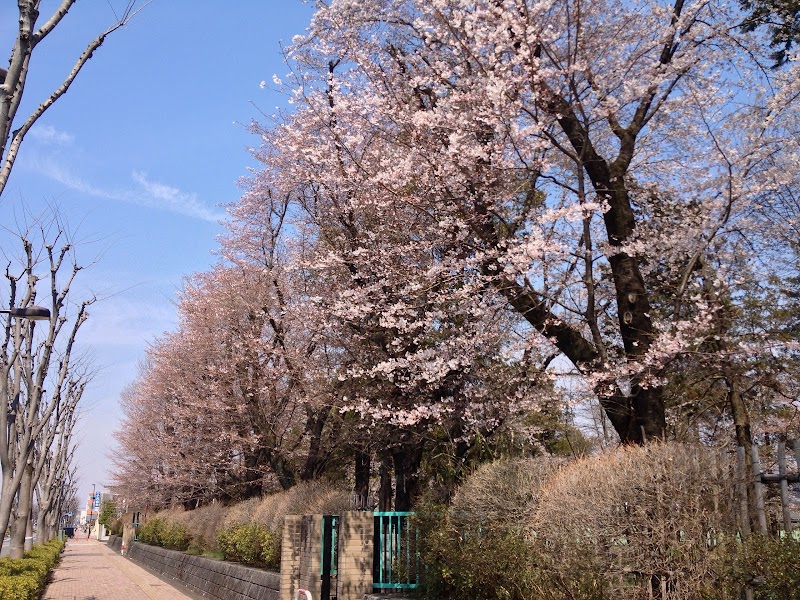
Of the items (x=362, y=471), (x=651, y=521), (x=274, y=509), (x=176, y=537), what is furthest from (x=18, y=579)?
(x=176, y=537)

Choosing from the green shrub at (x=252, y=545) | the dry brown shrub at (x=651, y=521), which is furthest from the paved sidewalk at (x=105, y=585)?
the dry brown shrub at (x=651, y=521)

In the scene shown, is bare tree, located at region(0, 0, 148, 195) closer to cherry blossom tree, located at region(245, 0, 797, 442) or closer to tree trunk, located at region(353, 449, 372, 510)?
cherry blossom tree, located at region(245, 0, 797, 442)

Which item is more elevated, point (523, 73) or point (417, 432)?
point (523, 73)

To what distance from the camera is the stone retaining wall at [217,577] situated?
1349 centimetres

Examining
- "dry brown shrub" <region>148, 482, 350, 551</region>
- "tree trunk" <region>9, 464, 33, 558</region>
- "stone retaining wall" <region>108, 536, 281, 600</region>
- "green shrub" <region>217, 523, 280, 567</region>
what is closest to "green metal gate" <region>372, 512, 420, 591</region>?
"dry brown shrub" <region>148, 482, 350, 551</region>

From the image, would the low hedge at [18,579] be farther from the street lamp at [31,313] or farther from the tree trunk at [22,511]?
the street lamp at [31,313]

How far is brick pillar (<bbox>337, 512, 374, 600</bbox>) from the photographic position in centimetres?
1053

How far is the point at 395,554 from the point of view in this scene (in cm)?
1074

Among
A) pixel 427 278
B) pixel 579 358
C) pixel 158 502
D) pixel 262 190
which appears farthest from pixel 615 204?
pixel 158 502

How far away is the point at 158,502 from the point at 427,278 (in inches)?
1327

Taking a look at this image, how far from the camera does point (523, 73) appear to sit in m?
9.62

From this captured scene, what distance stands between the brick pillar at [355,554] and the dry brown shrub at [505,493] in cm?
206

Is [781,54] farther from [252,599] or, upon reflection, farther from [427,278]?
[252,599]

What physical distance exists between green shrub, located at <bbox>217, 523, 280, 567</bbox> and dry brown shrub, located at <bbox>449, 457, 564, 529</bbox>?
7.07 meters
